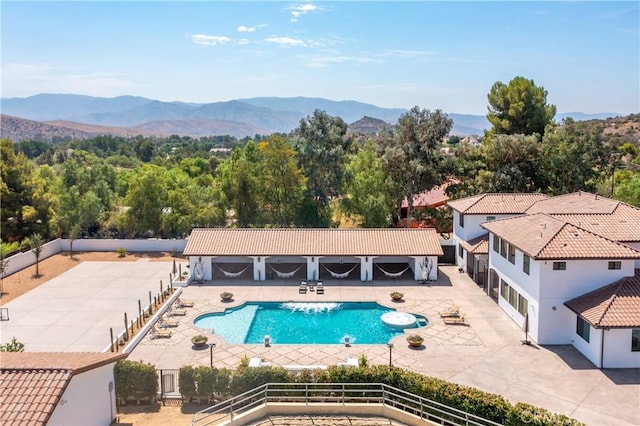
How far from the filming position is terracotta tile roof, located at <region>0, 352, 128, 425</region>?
1164 centimetres

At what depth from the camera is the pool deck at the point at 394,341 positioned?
58.3 feet

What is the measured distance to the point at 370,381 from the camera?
16.8 metres

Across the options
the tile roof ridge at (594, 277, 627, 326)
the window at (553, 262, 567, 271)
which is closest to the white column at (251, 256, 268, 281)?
the window at (553, 262, 567, 271)

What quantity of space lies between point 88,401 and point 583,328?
18123 mm

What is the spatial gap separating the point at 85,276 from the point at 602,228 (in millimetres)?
29737

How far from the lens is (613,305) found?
19.5 m

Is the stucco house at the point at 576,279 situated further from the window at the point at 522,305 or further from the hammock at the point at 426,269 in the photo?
the hammock at the point at 426,269

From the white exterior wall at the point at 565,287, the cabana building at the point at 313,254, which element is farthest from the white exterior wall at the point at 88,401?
the white exterior wall at the point at 565,287

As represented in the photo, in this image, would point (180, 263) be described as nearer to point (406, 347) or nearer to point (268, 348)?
point (268, 348)

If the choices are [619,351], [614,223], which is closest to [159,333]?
[619,351]

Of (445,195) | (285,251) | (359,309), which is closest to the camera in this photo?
(359,309)

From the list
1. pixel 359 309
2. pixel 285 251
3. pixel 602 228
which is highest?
pixel 602 228

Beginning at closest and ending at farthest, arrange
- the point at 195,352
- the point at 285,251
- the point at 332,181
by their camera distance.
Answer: the point at 195,352 < the point at 285,251 < the point at 332,181

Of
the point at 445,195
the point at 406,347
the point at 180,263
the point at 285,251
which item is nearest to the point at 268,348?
the point at 406,347
